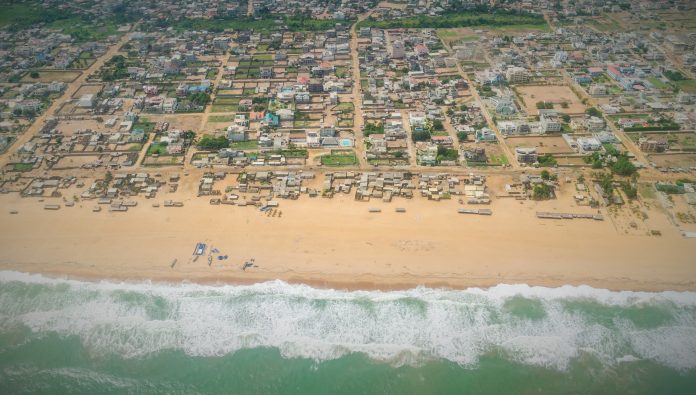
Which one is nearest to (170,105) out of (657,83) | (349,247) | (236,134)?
(236,134)

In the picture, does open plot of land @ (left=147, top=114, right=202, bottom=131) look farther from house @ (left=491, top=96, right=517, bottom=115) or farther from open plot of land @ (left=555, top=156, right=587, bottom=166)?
open plot of land @ (left=555, top=156, right=587, bottom=166)

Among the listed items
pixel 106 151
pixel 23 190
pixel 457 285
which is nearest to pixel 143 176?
pixel 106 151

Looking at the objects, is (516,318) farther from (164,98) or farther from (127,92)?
(127,92)

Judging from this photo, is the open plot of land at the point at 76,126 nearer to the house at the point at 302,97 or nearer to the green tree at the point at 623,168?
the house at the point at 302,97

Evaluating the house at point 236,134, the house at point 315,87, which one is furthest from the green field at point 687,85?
the house at point 236,134

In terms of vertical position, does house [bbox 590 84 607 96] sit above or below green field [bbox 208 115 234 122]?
above

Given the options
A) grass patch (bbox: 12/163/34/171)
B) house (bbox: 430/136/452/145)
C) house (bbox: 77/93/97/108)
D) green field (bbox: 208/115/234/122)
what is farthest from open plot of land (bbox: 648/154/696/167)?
house (bbox: 77/93/97/108)
